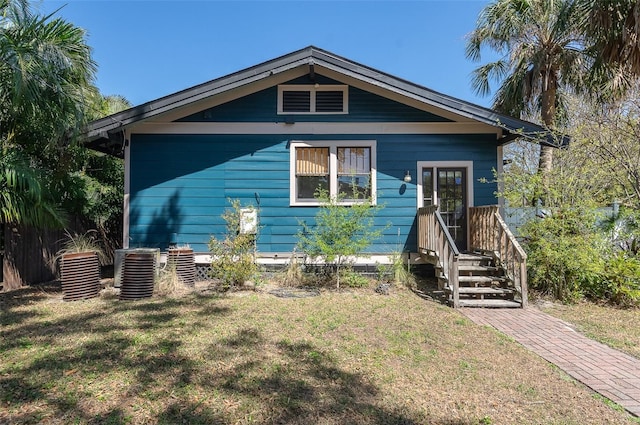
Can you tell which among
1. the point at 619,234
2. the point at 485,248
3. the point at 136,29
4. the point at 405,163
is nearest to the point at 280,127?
the point at 405,163

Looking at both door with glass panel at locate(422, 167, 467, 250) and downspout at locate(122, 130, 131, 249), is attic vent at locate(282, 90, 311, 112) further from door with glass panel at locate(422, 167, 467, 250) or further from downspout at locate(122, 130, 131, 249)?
downspout at locate(122, 130, 131, 249)

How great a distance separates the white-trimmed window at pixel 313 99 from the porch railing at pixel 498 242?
151 inches

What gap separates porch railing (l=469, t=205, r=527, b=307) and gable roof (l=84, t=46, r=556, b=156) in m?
1.88

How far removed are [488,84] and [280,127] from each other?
812 centimetres

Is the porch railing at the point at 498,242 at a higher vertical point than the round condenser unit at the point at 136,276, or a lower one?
higher

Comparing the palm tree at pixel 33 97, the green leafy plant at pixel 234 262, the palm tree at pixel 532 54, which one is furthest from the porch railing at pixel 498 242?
the palm tree at pixel 33 97

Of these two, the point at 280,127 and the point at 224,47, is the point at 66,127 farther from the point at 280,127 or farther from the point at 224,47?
the point at 224,47

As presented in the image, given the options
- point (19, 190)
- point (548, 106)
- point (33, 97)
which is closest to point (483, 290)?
point (548, 106)

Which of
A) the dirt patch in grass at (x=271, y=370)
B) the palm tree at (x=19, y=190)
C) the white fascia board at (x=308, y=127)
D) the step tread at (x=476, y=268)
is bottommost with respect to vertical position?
the dirt patch in grass at (x=271, y=370)

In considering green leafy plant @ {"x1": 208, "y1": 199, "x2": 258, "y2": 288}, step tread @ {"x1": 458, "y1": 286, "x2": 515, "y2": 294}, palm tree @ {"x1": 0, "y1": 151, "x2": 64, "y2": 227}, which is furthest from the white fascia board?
step tread @ {"x1": 458, "y1": 286, "x2": 515, "y2": 294}

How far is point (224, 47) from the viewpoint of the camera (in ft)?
41.2

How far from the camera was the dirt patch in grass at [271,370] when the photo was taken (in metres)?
2.68

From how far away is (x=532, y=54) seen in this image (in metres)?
10.2

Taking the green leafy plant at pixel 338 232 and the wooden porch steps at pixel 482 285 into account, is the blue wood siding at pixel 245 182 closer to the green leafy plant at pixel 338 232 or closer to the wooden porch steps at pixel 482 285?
the green leafy plant at pixel 338 232
